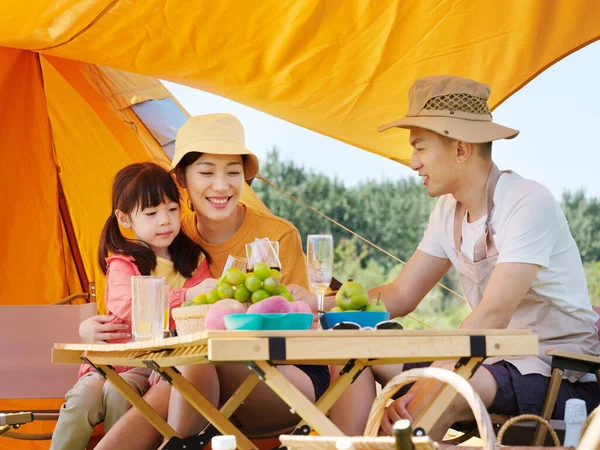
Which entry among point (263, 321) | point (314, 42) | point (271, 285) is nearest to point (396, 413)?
point (271, 285)

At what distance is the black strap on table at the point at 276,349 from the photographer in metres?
1.65

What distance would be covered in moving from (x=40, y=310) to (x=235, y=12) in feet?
4.47

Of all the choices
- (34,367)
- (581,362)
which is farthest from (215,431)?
(34,367)

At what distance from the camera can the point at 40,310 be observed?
3.71m

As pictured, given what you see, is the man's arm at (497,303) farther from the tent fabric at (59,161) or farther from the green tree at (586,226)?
the green tree at (586,226)

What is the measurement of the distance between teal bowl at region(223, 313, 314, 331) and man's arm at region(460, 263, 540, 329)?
69cm

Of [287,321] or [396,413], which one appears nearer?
[287,321]

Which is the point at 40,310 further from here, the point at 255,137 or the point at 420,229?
the point at 255,137

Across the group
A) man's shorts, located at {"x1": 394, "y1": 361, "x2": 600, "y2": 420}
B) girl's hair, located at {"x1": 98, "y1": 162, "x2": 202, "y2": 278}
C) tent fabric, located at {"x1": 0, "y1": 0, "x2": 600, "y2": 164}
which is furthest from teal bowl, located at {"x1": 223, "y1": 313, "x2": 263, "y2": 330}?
tent fabric, located at {"x1": 0, "y1": 0, "x2": 600, "y2": 164}

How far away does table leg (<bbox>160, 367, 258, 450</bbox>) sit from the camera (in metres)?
2.28

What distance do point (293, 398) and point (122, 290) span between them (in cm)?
131

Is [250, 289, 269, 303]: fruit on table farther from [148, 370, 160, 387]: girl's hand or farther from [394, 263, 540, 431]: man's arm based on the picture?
[148, 370, 160, 387]: girl's hand

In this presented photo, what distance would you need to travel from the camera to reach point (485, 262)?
2.80 meters

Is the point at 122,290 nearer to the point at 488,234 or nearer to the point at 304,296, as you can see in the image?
the point at 304,296
